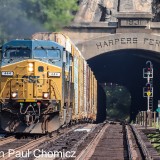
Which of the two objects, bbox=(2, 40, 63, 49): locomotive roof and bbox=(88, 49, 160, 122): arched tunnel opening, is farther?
bbox=(88, 49, 160, 122): arched tunnel opening

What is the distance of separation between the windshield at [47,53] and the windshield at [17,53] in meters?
0.32

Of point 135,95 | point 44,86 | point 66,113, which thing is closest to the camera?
point 44,86

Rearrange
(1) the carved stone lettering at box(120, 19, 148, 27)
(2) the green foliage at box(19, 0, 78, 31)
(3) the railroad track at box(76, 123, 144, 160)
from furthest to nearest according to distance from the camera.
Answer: (1) the carved stone lettering at box(120, 19, 148, 27) < (2) the green foliage at box(19, 0, 78, 31) < (3) the railroad track at box(76, 123, 144, 160)

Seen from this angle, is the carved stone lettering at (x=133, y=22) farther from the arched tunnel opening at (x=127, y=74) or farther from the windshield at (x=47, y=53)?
the windshield at (x=47, y=53)

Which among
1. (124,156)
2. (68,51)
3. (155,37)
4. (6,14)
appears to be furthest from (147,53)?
(124,156)

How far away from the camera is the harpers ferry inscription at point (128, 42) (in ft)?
167

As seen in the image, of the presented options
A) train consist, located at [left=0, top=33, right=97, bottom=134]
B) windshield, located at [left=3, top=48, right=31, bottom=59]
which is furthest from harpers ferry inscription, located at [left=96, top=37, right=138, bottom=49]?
windshield, located at [left=3, top=48, right=31, bottom=59]

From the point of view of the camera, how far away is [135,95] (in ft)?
238

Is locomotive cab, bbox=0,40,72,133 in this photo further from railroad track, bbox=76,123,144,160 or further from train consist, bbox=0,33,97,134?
railroad track, bbox=76,123,144,160

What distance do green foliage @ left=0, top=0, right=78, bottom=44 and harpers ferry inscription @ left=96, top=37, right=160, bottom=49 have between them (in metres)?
3.66

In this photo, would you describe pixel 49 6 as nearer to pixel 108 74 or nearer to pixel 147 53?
pixel 147 53

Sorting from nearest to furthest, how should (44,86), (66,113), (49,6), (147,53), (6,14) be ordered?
(44,86) → (66,113) → (6,14) → (49,6) → (147,53)

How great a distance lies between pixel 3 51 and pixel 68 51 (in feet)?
9.25

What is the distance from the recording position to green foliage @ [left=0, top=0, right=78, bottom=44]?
40.9 meters
